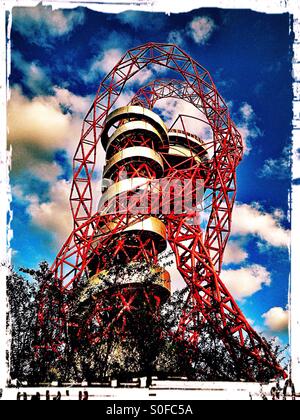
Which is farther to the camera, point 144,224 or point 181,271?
point 181,271

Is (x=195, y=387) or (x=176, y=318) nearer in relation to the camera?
(x=195, y=387)

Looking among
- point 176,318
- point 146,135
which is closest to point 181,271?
point 176,318

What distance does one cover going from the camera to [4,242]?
1447 cm

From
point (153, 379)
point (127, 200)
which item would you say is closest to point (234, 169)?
point (127, 200)

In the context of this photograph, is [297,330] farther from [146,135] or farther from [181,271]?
[146,135]

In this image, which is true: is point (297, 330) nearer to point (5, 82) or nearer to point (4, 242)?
point (4, 242)

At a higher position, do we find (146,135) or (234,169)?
(146,135)

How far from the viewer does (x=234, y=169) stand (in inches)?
1246

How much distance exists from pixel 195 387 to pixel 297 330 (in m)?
5.40
